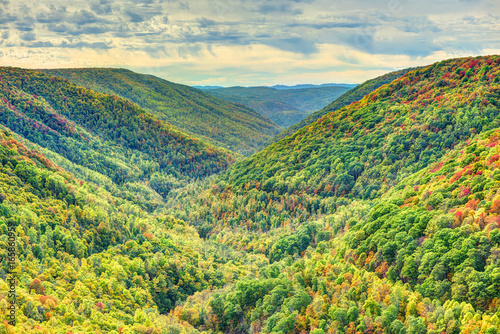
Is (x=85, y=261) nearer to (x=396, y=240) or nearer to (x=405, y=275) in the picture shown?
(x=396, y=240)

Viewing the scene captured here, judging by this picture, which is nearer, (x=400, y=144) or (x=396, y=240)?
(x=396, y=240)

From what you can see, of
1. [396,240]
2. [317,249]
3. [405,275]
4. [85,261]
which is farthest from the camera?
[317,249]

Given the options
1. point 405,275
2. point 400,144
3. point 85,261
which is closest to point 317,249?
point 405,275

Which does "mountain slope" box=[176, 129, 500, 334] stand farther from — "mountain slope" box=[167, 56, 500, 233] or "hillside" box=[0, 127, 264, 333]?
"mountain slope" box=[167, 56, 500, 233]

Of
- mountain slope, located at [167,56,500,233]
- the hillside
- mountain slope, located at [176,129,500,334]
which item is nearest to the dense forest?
mountain slope, located at [176,129,500,334]

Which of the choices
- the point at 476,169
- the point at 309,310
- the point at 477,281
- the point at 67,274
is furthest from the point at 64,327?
the point at 476,169

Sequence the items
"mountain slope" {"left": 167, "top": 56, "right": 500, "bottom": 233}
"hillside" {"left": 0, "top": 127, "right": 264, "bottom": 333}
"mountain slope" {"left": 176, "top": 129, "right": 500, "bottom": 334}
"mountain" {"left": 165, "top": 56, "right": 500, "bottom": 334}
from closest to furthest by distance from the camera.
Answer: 1. "mountain slope" {"left": 176, "top": 129, "right": 500, "bottom": 334}
2. "mountain" {"left": 165, "top": 56, "right": 500, "bottom": 334}
3. "hillside" {"left": 0, "top": 127, "right": 264, "bottom": 333}
4. "mountain slope" {"left": 167, "top": 56, "right": 500, "bottom": 233}

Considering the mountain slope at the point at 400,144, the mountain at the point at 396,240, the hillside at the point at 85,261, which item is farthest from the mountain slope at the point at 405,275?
the mountain slope at the point at 400,144

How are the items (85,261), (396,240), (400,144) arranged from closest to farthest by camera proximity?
(396,240) < (85,261) < (400,144)
